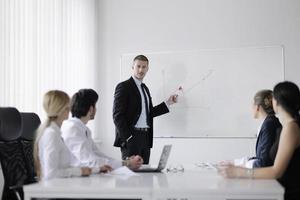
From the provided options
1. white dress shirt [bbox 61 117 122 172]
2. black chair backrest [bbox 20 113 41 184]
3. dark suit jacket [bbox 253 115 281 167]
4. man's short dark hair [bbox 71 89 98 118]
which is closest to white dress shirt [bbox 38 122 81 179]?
white dress shirt [bbox 61 117 122 172]

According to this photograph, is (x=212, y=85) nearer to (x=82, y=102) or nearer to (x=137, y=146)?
(x=137, y=146)

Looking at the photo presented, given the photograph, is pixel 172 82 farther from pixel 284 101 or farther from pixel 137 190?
pixel 137 190

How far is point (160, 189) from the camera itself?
1.96 metres

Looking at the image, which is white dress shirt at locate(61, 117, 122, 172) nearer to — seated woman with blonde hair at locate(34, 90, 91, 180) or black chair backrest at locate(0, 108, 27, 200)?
seated woman with blonde hair at locate(34, 90, 91, 180)

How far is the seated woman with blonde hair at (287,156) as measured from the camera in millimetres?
2268

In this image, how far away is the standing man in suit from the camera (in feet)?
13.5

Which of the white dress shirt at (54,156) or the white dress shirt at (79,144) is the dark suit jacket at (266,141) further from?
the white dress shirt at (54,156)

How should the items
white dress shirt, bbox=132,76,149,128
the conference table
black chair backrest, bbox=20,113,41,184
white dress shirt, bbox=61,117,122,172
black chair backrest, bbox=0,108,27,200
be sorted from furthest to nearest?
white dress shirt, bbox=132,76,149,128 → black chair backrest, bbox=20,113,41,184 → white dress shirt, bbox=61,117,122,172 → black chair backrest, bbox=0,108,27,200 → the conference table

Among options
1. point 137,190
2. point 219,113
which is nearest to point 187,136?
point 219,113

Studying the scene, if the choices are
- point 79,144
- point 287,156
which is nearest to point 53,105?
point 79,144

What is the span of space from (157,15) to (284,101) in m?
3.05

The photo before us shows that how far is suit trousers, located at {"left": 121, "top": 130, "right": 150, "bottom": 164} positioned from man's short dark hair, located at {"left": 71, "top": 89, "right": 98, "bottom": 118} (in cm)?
137

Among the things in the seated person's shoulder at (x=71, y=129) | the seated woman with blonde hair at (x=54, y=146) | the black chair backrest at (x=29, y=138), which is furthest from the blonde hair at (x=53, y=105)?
the black chair backrest at (x=29, y=138)

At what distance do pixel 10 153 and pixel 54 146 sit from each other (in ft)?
1.45
